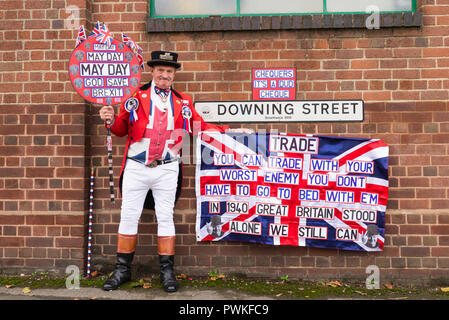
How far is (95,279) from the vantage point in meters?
4.28

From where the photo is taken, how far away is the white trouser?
399 cm

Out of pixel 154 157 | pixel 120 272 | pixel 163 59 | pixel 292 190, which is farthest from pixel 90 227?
pixel 292 190

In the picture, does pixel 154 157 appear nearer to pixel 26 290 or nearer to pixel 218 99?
pixel 218 99

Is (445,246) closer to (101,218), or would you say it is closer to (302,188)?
(302,188)

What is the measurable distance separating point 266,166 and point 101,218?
205 centimetres

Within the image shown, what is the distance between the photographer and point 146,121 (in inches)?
156

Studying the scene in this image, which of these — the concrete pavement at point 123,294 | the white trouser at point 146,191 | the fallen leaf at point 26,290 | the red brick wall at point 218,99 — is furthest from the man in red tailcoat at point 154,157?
the fallen leaf at point 26,290

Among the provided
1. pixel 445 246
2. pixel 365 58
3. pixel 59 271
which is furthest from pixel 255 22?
pixel 59 271

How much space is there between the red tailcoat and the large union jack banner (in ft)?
0.89

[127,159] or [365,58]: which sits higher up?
[365,58]

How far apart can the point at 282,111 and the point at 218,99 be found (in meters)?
0.77

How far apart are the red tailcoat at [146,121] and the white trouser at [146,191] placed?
6.4 inches

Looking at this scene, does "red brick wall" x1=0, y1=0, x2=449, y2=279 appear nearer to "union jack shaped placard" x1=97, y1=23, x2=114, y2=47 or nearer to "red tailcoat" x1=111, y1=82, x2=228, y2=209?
"red tailcoat" x1=111, y1=82, x2=228, y2=209

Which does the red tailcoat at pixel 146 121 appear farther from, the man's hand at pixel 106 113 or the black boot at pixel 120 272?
the black boot at pixel 120 272
